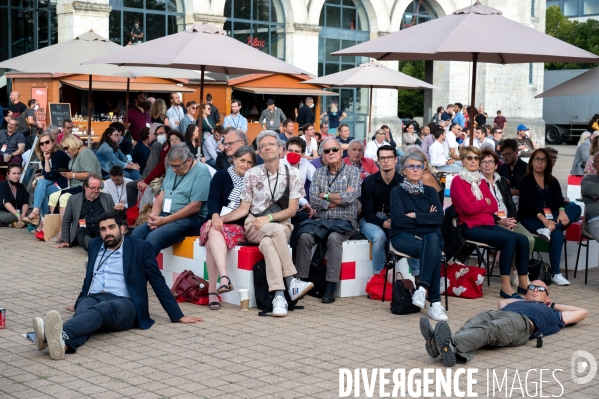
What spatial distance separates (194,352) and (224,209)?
93.4 inches

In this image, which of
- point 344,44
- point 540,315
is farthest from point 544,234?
point 344,44

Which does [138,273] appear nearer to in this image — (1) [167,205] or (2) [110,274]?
(2) [110,274]

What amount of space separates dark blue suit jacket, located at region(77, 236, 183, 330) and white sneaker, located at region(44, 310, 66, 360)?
989 mm

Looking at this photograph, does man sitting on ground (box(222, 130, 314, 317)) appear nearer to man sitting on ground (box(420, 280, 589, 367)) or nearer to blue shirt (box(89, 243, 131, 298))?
blue shirt (box(89, 243, 131, 298))

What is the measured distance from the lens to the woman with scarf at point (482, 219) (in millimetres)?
9695

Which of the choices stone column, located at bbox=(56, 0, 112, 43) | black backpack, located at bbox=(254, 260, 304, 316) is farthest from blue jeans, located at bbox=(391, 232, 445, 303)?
stone column, located at bbox=(56, 0, 112, 43)

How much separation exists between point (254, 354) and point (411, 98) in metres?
47.6

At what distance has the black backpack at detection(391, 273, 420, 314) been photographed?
883 cm

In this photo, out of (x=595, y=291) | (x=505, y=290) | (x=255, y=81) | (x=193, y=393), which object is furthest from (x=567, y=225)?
(x=255, y=81)

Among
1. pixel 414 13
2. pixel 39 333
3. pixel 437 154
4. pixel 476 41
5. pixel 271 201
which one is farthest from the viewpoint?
pixel 414 13

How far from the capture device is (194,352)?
7301 millimetres

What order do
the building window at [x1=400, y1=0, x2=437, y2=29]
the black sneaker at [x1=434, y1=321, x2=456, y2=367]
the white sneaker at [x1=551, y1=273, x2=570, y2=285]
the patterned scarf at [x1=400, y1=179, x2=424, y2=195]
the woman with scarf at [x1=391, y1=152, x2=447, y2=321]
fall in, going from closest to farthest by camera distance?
the black sneaker at [x1=434, y1=321, x2=456, y2=367] < the woman with scarf at [x1=391, y1=152, x2=447, y2=321] < the patterned scarf at [x1=400, y1=179, x2=424, y2=195] < the white sneaker at [x1=551, y1=273, x2=570, y2=285] < the building window at [x1=400, y1=0, x2=437, y2=29]

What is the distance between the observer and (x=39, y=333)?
7012 millimetres

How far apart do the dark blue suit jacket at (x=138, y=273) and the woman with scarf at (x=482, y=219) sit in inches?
136
